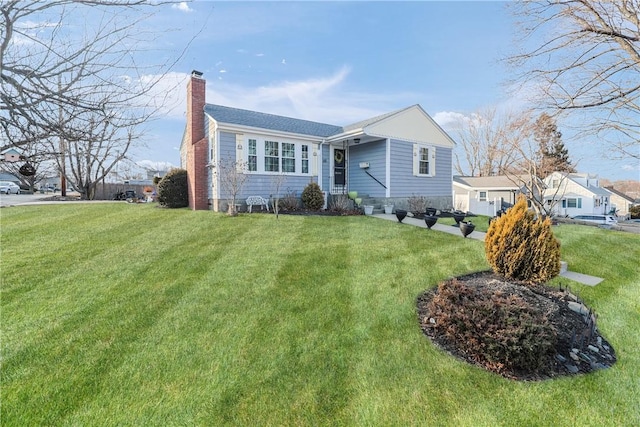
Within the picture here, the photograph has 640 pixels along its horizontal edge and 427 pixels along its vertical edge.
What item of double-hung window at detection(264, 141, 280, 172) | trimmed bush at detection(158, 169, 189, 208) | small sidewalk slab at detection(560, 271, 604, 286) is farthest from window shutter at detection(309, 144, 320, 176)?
small sidewalk slab at detection(560, 271, 604, 286)

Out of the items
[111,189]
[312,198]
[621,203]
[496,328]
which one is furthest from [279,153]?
[621,203]

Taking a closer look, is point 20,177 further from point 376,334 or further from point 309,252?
point 309,252

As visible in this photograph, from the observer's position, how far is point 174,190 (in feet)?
43.8

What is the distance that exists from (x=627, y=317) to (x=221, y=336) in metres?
5.78

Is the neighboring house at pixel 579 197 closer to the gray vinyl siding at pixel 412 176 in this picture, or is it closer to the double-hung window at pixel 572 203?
the double-hung window at pixel 572 203

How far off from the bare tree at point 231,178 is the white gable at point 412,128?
214 inches

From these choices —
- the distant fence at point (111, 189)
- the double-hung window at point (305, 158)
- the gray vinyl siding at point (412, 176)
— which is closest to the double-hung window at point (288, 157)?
the double-hung window at point (305, 158)

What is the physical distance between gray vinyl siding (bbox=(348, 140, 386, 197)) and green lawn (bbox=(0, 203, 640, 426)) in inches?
305

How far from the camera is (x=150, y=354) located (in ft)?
10.3

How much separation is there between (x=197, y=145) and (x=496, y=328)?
12262 mm

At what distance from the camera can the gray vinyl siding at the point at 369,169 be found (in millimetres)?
13758

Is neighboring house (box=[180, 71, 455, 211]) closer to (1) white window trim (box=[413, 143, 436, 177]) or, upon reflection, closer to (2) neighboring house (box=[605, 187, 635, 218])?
(1) white window trim (box=[413, 143, 436, 177])

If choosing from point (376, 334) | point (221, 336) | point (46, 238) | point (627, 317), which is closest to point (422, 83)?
point (627, 317)

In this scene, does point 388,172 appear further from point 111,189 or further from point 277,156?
point 111,189
